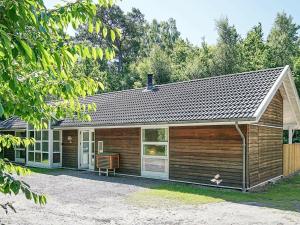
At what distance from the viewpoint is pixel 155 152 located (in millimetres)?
15727

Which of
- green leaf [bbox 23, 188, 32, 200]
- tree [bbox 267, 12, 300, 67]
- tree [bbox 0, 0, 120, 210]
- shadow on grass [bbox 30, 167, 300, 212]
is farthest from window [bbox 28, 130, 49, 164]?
tree [bbox 267, 12, 300, 67]

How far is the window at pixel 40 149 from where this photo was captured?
20828 millimetres

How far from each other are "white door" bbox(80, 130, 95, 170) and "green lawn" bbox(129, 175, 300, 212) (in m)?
6.91

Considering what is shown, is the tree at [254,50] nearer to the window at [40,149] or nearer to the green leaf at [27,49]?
the window at [40,149]

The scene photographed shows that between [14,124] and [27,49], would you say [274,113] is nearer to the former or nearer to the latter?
[27,49]

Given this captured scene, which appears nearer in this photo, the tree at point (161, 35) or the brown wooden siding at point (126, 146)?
the brown wooden siding at point (126, 146)

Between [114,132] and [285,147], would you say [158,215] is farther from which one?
[285,147]

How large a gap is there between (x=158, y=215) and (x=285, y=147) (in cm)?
1104

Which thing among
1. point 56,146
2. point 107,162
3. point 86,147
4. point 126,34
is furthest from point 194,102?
point 126,34

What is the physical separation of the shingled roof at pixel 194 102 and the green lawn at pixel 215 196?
2620 mm

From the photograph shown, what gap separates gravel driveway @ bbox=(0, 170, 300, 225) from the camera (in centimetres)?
844

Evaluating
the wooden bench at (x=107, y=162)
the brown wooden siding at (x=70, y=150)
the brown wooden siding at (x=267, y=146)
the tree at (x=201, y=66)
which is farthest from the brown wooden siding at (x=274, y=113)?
the tree at (x=201, y=66)

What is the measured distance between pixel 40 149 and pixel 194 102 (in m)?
10.8

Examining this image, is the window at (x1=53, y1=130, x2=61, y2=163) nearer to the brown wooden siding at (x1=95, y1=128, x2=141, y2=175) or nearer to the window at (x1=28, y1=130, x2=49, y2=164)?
the window at (x1=28, y1=130, x2=49, y2=164)
